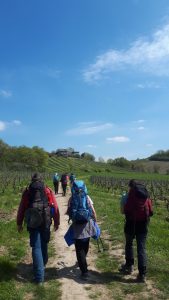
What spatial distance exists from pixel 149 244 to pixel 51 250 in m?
2.83

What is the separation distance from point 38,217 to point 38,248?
2.20ft

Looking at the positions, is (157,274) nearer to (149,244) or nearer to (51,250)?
(149,244)

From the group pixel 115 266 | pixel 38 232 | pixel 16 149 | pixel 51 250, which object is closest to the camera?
pixel 38 232

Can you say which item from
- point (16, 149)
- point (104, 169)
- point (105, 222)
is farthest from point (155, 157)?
point (105, 222)

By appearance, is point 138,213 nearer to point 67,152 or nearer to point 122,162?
point 122,162

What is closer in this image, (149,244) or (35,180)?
(35,180)

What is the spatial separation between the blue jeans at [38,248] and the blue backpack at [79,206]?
0.69 m

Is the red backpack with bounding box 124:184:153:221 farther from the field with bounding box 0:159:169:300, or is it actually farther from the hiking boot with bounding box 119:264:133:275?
the field with bounding box 0:159:169:300

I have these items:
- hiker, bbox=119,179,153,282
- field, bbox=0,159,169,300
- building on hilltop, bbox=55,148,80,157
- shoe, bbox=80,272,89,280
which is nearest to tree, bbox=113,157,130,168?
building on hilltop, bbox=55,148,80,157

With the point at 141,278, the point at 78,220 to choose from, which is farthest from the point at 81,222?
the point at 141,278

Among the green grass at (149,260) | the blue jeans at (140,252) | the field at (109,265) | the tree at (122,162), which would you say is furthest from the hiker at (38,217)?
the tree at (122,162)

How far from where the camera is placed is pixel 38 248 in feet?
26.5

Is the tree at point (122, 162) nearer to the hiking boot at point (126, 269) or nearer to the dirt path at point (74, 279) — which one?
the dirt path at point (74, 279)

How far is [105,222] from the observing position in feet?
49.9
